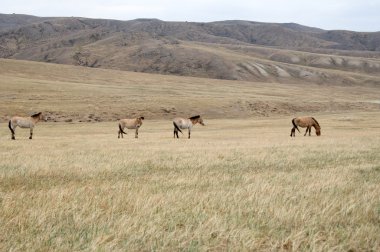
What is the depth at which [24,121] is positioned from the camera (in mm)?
33344

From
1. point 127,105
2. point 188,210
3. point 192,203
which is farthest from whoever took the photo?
point 127,105

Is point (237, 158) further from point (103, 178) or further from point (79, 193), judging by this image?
point (79, 193)

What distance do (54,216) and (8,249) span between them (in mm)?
1589

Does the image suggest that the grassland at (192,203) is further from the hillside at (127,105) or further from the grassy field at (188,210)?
the hillside at (127,105)

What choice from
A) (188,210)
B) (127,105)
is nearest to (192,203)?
(188,210)

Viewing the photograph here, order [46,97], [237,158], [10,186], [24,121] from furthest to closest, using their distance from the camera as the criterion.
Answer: [46,97] → [24,121] → [237,158] → [10,186]

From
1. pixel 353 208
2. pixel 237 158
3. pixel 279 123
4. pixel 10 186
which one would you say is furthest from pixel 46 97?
pixel 353 208

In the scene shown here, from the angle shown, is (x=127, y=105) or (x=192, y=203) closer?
(x=192, y=203)

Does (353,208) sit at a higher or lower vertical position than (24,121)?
higher

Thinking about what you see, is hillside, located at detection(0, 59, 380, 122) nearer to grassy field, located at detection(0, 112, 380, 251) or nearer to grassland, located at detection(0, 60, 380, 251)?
grassland, located at detection(0, 60, 380, 251)

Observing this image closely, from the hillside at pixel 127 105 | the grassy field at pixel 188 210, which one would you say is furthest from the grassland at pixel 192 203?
the hillside at pixel 127 105

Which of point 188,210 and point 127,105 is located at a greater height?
point 188,210

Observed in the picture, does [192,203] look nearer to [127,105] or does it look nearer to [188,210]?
[188,210]

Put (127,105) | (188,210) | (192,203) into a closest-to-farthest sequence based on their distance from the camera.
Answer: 1. (188,210)
2. (192,203)
3. (127,105)
